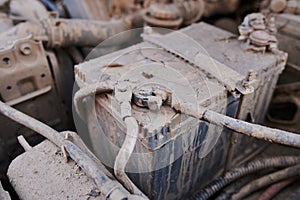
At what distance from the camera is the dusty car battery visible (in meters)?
0.89

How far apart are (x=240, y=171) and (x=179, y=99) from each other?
2.02 ft

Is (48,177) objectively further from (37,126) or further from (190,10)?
(190,10)

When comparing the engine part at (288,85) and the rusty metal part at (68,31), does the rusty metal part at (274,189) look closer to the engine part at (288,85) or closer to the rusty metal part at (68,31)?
the engine part at (288,85)

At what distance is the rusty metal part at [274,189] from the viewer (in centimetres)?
130

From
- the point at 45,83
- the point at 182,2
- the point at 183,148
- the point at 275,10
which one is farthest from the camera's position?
the point at 182,2

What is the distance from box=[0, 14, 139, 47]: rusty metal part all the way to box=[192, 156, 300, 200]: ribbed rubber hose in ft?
2.83

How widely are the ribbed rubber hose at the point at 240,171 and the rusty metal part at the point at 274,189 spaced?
0.07m

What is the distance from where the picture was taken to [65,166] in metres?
0.91

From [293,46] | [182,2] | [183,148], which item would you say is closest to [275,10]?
[293,46]

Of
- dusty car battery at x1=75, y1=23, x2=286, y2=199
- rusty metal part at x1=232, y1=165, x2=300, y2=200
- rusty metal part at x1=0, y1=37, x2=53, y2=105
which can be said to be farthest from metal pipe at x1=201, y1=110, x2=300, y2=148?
rusty metal part at x1=0, y1=37, x2=53, y2=105

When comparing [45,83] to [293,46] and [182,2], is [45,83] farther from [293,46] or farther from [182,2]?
[293,46]

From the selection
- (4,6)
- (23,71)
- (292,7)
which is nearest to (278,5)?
(292,7)

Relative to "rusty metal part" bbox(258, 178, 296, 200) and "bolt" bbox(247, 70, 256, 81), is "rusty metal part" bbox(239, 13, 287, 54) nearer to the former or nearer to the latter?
"bolt" bbox(247, 70, 256, 81)

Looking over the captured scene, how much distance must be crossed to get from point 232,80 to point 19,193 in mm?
730
